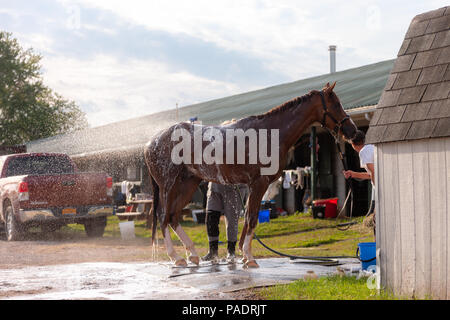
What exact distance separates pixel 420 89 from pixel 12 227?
1116cm

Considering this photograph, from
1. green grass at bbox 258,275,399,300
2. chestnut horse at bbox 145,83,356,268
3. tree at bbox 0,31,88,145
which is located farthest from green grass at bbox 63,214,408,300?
tree at bbox 0,31,88,145

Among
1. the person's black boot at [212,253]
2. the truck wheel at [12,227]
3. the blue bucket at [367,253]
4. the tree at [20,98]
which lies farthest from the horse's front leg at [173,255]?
the tree at [20,98]

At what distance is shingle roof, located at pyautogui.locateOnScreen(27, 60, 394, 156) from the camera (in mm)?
16547

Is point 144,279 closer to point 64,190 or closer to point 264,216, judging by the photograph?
point 64,190

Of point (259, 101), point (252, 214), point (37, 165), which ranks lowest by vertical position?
point (252, 214)

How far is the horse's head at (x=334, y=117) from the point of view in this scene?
773 centimetres

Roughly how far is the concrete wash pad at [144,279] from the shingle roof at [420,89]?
2199 millimetres

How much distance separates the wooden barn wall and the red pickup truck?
9.54 metres

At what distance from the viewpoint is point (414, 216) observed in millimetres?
5426

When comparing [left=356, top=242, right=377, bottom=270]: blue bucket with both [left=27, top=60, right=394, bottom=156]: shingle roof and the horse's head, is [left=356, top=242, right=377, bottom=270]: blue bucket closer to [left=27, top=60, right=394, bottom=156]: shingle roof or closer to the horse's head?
the horse's head

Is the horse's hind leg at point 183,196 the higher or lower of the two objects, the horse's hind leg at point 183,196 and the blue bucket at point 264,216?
the higher

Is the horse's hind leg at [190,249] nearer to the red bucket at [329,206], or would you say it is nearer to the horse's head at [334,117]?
the horse's head at [334,117]

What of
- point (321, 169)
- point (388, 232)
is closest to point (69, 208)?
point (321, 169)

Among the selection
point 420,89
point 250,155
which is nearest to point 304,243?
point 250,155
